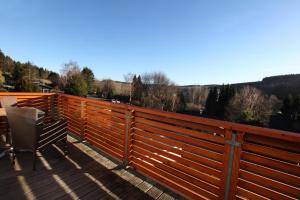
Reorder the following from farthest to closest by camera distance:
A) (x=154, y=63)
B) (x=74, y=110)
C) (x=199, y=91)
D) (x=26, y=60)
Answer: (x=199, y=91) → (x=154, y=63) → (x=26, y=60) → (x=74, y=110)

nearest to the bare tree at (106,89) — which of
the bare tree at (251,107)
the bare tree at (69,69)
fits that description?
the bare tree at (69,69)

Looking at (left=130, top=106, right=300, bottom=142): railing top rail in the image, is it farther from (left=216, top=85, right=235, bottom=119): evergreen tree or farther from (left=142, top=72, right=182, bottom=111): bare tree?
(left=216, top=85, right=235, bottom=119): evergreen tree

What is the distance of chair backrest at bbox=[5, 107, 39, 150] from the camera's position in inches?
94.5

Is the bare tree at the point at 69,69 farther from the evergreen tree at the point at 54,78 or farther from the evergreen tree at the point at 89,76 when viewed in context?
the evergreen tree at the point at 54,78

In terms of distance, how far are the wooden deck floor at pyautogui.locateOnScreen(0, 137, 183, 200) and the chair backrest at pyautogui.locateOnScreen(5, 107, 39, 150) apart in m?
0.36

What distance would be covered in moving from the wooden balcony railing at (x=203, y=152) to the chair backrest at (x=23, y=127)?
1048 millimetres

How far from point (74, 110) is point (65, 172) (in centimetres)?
162

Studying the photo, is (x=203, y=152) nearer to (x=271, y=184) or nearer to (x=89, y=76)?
(x=271, y=184)

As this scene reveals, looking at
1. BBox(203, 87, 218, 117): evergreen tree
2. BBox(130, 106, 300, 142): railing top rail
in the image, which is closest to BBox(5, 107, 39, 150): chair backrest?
BBox(130, 106, 300, 142): railing top rail

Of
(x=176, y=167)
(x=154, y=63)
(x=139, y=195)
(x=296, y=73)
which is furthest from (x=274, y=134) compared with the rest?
(x=296, y=73)

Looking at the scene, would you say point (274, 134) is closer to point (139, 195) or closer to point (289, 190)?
point (289, 190)

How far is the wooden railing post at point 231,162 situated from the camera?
159 centimetres

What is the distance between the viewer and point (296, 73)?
41.8 metres

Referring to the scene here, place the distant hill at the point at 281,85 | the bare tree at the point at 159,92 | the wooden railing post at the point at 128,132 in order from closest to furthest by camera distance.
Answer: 1. the wooden railing post at the point at 128,132
2. the bare tree at the point at 159,92
3. the distant hill at the point at 281,85
